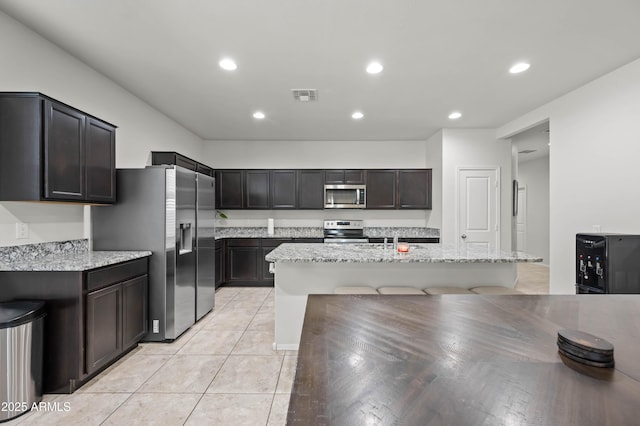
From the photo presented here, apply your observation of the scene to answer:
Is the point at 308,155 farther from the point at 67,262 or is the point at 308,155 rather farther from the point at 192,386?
the point at 192,386

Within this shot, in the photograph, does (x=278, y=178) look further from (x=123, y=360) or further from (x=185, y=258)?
(x=123, y=360)

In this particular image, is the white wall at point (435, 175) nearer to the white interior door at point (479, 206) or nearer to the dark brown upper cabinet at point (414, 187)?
the dark brown upper cabinet at point (414, 187)

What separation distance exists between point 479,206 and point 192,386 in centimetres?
501

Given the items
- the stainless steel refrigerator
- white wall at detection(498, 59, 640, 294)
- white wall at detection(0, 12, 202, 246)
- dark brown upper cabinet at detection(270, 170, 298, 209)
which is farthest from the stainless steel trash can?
white wall at detection(498, 59, 640, 294)

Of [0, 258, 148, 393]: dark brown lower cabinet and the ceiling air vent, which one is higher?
the ceiling air vent

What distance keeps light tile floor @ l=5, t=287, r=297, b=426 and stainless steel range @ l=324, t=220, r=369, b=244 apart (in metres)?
2.63

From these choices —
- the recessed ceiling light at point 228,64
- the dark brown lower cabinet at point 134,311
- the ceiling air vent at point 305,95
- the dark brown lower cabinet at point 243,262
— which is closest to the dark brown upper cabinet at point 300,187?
the dark brown lower cabinet at point 243,262

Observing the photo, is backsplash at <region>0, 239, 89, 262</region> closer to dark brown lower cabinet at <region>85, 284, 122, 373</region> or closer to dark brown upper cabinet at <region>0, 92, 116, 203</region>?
dark brown upper cabinet at <region>0, 92, 116, 203</region>

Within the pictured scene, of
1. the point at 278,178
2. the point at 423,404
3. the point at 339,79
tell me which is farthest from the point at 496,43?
the point at 278,178

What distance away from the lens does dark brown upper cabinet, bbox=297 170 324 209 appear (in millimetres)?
5684

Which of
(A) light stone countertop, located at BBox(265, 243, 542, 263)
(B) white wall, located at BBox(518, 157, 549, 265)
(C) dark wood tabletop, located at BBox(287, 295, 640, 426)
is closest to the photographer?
(C) dark wood tabletop, located at BBox(287, 295, 640, 426)

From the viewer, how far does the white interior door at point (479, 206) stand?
17.1ft

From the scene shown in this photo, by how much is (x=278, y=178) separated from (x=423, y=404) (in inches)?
207

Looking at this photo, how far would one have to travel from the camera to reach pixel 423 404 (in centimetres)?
65
